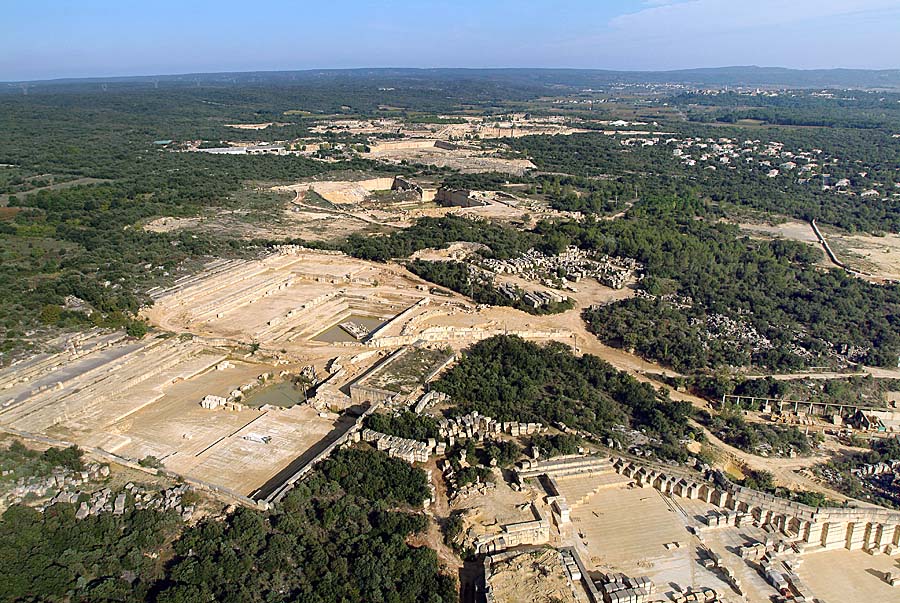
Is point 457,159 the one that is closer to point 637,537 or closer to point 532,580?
point 637,537

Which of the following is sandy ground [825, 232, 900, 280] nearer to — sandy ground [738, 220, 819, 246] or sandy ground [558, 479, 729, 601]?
sandy ground [738, 220, 819, 246]

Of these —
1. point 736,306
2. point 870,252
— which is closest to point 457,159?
point 870,252

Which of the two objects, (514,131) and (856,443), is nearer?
(856,443)

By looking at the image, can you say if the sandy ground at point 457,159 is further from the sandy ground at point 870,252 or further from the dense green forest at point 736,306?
the sandy ground at point 870,252

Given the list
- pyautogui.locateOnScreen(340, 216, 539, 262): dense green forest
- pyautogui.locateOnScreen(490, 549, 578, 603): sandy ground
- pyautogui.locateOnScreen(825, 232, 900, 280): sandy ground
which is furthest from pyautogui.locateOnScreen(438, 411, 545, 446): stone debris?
pyautogui.locateOnScreen(825, 232, 900, 280): sandy ground

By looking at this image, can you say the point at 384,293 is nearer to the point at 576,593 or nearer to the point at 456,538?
the point at 456,538

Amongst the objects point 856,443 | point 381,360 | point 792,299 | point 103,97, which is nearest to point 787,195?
point 792,299
